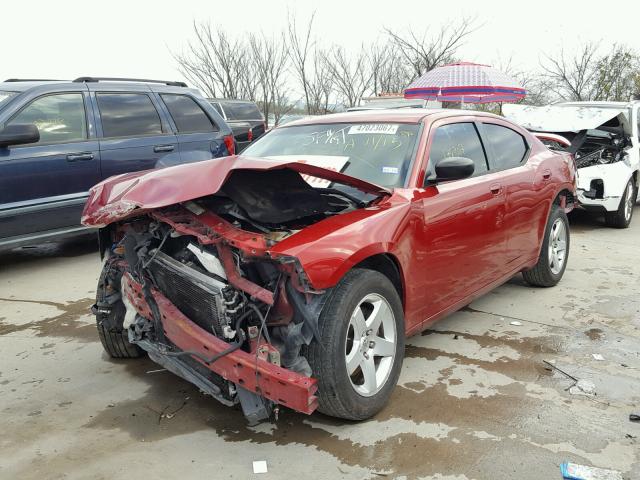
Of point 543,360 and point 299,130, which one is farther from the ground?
point 299,130

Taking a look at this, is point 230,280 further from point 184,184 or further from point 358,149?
point 358,149

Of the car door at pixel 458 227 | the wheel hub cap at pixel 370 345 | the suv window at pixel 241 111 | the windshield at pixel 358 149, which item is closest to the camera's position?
the wheel hub cap at pixel 370 345

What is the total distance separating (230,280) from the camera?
2.63 m

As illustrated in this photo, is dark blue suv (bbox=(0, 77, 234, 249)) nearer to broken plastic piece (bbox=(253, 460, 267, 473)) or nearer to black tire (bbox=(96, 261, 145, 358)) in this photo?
black tire (bbox=(96, 261, 145, 358))

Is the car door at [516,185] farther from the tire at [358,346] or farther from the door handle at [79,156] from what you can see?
the door handle at [79,156]

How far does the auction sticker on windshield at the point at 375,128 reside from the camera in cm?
370

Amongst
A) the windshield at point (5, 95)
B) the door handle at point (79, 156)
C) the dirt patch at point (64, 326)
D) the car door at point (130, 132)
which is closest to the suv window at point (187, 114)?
the car door at point (130, 132)

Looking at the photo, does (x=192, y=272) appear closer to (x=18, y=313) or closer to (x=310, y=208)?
(x=310, y=208)

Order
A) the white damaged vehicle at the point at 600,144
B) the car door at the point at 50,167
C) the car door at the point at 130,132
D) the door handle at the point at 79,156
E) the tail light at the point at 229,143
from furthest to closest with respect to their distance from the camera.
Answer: the white damaged vehicle at the point at 600,144, the tail light at the point at 229,143, the car door at the point at 130,132, the door handle at the point at 79,156, the car door at the point at 50,167

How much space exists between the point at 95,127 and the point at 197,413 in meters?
4.10

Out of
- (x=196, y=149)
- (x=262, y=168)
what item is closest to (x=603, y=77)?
(x=196, y=149)

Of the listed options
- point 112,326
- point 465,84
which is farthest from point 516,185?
point 465,84

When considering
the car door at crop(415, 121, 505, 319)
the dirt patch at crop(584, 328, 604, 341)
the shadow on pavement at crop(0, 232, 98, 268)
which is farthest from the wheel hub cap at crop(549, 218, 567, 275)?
the shadow on pavement at crop(0, 232, 98, 268)

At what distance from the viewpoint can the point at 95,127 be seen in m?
6.00
